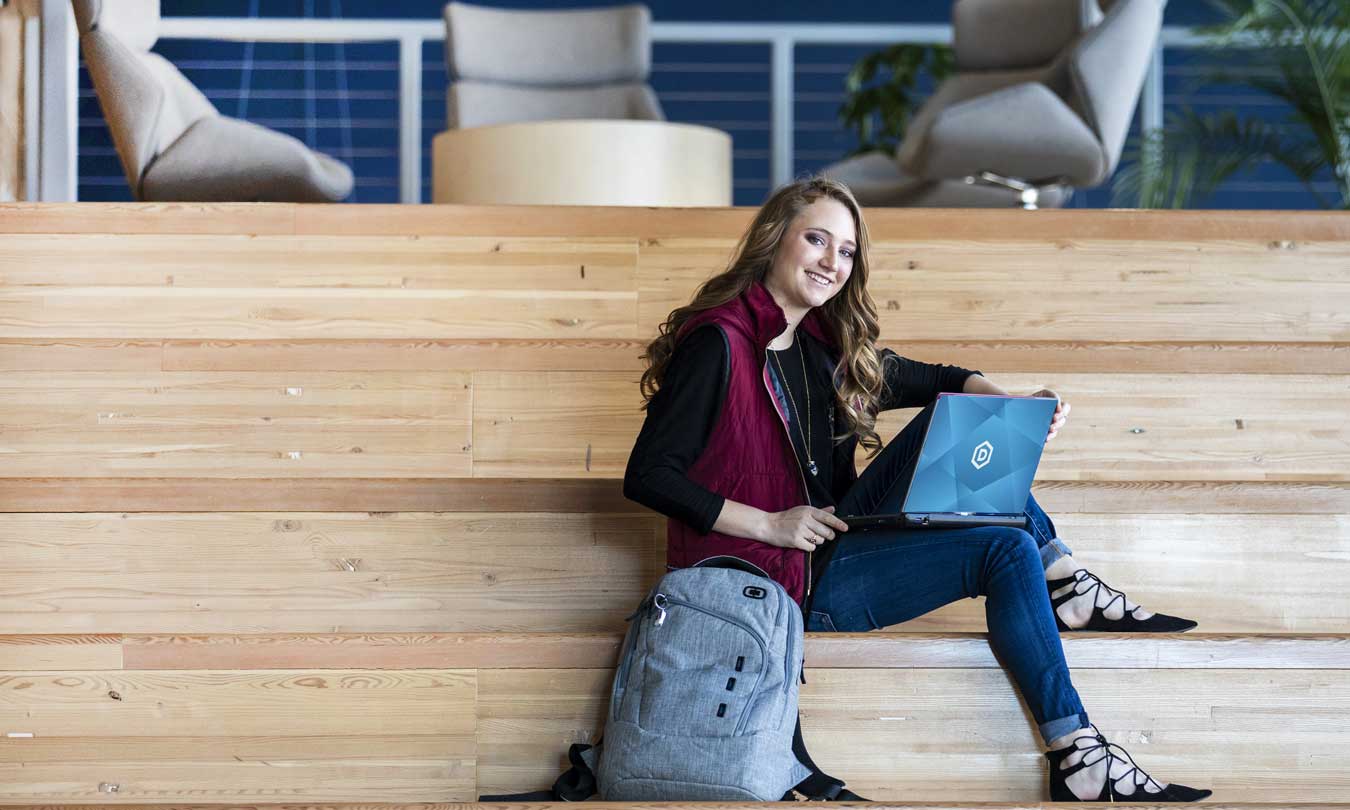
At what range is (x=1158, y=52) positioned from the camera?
198 inches

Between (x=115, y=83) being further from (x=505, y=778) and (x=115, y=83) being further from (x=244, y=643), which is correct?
(x=505, y=778)

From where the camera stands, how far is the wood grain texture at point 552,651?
191 centimetres

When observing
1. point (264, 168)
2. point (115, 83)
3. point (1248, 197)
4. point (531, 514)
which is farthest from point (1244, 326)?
point (1248, 197)

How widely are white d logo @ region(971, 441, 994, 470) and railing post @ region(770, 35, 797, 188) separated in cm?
320

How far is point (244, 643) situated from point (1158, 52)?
13.9ft

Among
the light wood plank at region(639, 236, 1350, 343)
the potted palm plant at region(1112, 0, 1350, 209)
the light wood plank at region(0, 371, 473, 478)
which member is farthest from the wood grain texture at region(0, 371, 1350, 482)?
the potted palm plant at region(1112, 0, 1350, 209)

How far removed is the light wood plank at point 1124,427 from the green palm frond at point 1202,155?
2.21 metres

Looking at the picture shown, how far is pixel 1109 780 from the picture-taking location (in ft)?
5.68

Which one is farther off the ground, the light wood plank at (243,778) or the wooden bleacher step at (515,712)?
the wooden bleacher step at (515,712)

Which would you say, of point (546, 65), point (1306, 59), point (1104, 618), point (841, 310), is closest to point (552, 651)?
point (841, 310)

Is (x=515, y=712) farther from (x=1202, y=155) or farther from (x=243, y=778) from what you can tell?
(x=1202, y=155)

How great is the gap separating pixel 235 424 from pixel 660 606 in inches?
36.2

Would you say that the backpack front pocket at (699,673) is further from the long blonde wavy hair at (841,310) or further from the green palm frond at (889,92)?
the green palm frond at (889,92)

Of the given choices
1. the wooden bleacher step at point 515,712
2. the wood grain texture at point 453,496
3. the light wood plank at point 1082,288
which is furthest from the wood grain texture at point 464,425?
the wooden bleacher step at point 515,712
